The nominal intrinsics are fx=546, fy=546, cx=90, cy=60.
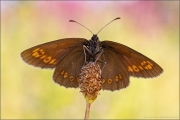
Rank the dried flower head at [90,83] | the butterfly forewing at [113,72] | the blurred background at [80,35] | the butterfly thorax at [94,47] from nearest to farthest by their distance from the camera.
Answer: the dried flower head at [90,83] < the butterfly thorax at [94,47] < the butterfly forewing at [113,72] < the blurred background at [80,35]

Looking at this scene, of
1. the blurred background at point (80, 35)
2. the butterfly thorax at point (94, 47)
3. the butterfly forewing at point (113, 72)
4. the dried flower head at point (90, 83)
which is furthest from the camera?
the blurred background at point (80, 35)

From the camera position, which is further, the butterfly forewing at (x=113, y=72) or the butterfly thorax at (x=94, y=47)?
the butterfly forewing at (x=113, y=72)

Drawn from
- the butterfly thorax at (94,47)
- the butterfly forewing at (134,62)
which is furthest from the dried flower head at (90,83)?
the butterfly forewing at (134,62)

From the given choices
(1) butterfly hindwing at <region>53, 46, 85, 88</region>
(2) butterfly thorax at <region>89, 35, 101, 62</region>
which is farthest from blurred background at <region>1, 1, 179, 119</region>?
(2) butterfly thorax at <region>89, 35, 101, 62</region>

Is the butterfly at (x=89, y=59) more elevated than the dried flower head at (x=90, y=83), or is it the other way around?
the butterfly at (x=89, y=59)

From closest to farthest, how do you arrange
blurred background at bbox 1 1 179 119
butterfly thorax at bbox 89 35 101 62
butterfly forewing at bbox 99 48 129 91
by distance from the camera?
1. butterfly thorax at bbox 89 35 101 62
2. butterfly forewing at bbox 99 48 129 91
3. blurred background at bbox 1 1 179 119

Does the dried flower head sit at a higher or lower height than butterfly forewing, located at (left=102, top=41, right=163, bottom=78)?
lower

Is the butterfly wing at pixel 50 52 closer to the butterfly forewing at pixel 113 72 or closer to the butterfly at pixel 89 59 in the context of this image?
the butterfly at pixel 89 59

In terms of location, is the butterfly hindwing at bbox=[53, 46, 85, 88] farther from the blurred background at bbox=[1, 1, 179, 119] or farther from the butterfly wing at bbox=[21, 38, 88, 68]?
the blurred background at bbox=[1, 1, 179, 119]
